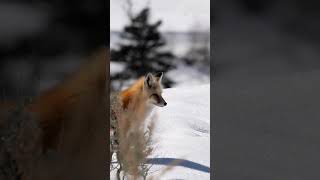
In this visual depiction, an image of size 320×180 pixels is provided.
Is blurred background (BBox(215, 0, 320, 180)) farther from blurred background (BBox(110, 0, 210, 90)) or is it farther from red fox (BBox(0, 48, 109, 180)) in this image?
red fox (BBox(0, 48, 109, 180))

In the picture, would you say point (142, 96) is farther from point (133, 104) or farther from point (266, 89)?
point (266, 89)

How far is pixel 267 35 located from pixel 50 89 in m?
1.03

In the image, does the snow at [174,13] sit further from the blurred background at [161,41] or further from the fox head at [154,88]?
the fox head at [154,88]

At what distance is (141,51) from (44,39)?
0.50 m

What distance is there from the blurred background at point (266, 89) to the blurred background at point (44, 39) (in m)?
0.60

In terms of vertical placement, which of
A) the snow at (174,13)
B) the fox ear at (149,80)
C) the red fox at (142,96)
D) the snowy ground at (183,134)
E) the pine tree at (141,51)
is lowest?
the snowy ground at (183,134)

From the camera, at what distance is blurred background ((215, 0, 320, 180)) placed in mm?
2434

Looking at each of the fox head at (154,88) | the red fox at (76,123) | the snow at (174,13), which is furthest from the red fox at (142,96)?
the snow at (174,13)

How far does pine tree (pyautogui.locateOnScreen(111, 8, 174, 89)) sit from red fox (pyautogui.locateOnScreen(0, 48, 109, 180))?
0.49 feet

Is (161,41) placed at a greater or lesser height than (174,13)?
lesser

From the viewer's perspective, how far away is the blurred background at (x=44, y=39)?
2.12 metres

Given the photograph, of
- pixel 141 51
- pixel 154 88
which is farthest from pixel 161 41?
pixel 154 88

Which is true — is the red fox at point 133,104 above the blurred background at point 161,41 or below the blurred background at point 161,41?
below

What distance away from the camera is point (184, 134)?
2510mm
